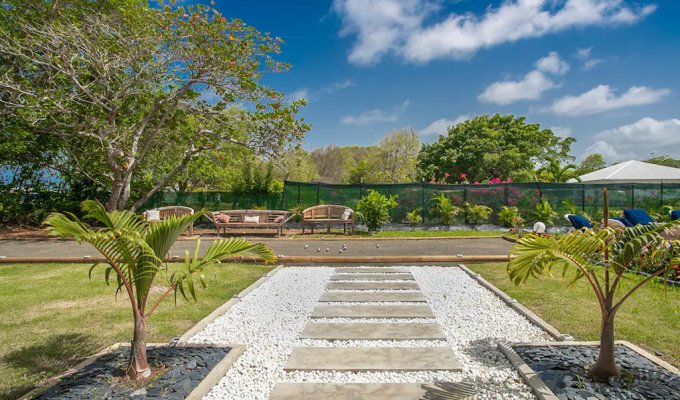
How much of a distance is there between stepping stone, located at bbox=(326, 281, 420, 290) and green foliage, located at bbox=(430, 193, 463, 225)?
808 cm

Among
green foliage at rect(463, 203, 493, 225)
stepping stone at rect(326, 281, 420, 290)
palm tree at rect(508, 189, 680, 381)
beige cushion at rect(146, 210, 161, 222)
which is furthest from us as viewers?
green foliage at rect(463, 203, 493, 225)

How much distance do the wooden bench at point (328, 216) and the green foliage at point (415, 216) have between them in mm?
2234

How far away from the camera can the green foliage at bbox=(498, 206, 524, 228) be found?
12898 millimetres

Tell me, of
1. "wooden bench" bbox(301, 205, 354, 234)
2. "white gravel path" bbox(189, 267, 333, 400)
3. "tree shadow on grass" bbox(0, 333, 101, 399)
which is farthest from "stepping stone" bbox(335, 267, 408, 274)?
"wooden bench" bbox(301, 205, 354, 234)

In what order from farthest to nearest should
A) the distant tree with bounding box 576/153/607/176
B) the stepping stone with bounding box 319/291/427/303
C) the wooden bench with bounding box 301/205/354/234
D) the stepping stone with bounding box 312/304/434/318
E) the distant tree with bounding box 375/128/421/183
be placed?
the distant tree with bounding box 576/153/607/176
the distant tree with bounding box 375/128/421/183
the wooden bench with bounding box 301/205/354/234
the stepping stone with bounding box 319/291/427/303
the stepping stone with bounding box 312/304/434/318

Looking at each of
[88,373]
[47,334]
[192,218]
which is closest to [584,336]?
[192,218]

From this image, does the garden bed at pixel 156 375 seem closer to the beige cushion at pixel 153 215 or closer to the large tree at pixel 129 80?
the beige cushion at pixel 153 215

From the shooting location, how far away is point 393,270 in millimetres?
6547

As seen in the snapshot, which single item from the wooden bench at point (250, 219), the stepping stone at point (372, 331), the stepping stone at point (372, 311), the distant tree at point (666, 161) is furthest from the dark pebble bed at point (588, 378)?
the distant tree at point (666, 161)

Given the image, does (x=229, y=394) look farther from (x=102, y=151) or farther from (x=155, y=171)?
(x=155, y=171)

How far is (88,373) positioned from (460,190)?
12704 millimetres

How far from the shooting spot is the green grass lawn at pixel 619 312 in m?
3.29

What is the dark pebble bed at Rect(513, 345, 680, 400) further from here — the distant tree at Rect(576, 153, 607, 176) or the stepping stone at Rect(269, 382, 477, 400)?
the distant tree at Rect(576, 153, 607, 176)

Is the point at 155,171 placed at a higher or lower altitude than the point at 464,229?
higher
